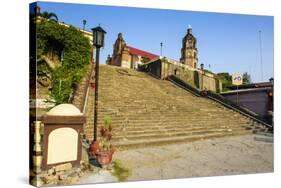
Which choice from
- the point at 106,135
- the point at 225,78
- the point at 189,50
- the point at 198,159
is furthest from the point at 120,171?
the point at 225,78

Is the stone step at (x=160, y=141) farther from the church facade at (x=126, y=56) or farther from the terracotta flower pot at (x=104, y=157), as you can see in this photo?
the church facade at (x=126, y=56)

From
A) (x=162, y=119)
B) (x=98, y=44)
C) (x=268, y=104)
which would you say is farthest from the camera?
(x=268, y=104)

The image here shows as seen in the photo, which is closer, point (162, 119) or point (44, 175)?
point (44, 175)

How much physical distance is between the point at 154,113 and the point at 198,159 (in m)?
1.23

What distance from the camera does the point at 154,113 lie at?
360 inches

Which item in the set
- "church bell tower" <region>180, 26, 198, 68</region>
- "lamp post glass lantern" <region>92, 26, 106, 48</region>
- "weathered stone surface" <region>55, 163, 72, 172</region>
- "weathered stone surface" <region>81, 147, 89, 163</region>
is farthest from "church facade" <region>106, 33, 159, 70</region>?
"weathered stone surface" <region>55, 163, 72, 172</region>

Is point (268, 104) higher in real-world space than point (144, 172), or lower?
higher

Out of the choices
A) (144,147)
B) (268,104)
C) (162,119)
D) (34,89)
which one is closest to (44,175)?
(34,89)

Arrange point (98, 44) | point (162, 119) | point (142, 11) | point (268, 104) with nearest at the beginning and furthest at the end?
point (98, 44)
point (142, 11)
point (162, 119)
point (268, 104)

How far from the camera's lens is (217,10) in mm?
9523

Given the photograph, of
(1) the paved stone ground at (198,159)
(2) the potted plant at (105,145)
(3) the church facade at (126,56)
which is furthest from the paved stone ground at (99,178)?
(3) the church facade at (126,56)

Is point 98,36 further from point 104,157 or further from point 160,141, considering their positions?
point 160,141
